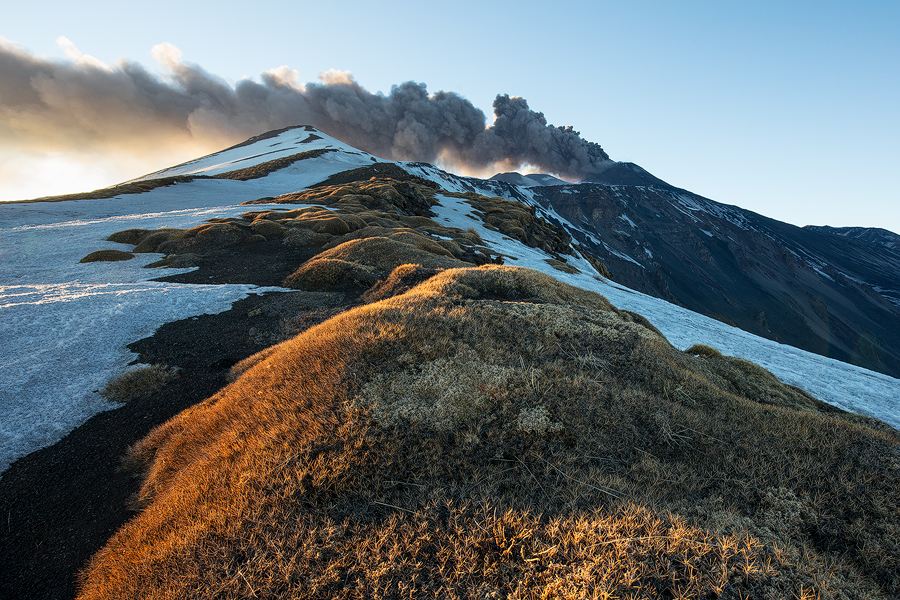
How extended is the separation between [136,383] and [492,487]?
1076 centimetres

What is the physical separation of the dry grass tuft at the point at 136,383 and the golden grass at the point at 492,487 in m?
2.80

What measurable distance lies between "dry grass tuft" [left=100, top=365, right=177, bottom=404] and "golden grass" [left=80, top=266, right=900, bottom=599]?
2.80 meters

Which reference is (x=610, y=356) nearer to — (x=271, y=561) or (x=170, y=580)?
(x=271, y=561)

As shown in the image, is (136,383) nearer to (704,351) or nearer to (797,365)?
(704,351)

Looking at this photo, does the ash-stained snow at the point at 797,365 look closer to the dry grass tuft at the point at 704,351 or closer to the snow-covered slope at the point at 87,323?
the snow-covered slope at the point at 87,323

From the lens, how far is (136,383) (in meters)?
9.73

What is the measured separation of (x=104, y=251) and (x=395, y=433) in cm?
2975

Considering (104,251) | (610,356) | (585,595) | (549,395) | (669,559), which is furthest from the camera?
(104,251)

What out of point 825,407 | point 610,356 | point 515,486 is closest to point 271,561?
point 515,486

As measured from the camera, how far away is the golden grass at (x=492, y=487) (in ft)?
10.8

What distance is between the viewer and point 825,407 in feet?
42.0

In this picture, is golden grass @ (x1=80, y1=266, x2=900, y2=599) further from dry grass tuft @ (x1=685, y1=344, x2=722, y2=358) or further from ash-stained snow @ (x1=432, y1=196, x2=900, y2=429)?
ash-stained snow @ (x1=432, y1=196, x2=900, y2=429)

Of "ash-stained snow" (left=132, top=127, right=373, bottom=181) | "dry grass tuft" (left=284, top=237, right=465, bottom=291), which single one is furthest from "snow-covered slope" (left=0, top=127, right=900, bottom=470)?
"ash-stained snow" (left=132, top=127, right=373, bottom=181)

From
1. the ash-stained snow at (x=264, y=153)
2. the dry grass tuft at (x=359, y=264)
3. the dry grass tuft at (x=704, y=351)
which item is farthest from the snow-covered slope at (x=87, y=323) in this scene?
the ash-stained snow at (x=264, y=153)
